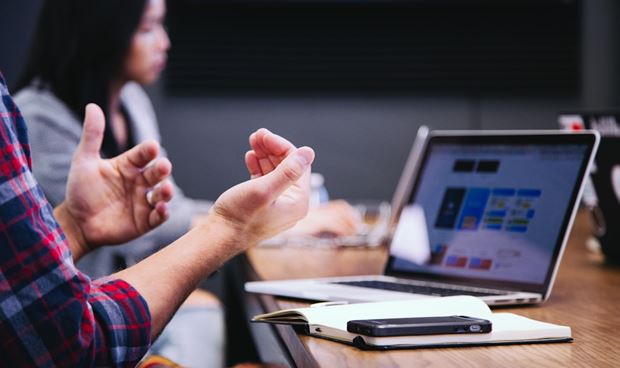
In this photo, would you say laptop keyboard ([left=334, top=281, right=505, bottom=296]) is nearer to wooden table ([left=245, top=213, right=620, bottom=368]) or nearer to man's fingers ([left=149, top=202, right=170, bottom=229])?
wooden table ([left=245, top=213, right=620, bottom=368])

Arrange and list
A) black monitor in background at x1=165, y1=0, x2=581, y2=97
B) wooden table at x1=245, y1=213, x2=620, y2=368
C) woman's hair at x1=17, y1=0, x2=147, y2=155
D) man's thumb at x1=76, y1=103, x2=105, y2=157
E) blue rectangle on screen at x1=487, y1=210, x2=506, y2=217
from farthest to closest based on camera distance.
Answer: black monitor in background at x1=165, y1=0, x2=581, y2=97
woman's hair at x1=17, y1=0, x2=147, y2=155
man's thumb at x1=76, y1=103, x2=105, y2=157
blue rectangle on screen at x1=487, y1=210, x2=506, y2=217
wooden table at x1=245, y1=213, x2=620, y2=368

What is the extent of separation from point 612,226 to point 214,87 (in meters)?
2.67

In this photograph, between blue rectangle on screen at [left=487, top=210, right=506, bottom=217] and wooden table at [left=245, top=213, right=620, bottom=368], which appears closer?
wooden table at [left=245, top=213, right=620, bottom=368]

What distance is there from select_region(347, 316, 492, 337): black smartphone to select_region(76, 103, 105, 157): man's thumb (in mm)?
775

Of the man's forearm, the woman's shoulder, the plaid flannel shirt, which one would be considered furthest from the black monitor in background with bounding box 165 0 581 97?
the plaid flannel shirt

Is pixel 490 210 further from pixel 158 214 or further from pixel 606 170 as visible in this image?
pixel 158 214

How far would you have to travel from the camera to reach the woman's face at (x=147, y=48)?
2.73 m

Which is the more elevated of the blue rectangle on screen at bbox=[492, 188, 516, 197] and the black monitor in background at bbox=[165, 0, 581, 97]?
the black monitor in background at bbox=[165, 0, 581, 97]

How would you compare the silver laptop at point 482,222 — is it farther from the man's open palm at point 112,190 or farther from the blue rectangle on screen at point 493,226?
the man's open palm at point 112,190

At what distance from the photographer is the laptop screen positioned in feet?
4.61

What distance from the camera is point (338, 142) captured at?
166 inches

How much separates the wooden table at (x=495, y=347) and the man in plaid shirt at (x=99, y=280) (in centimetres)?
16

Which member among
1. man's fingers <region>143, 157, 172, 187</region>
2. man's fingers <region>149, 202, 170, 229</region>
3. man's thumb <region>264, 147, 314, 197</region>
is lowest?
man's fingers <region>149, 202, 170, 229</region>

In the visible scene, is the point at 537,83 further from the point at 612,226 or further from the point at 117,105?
the point at 612,226
